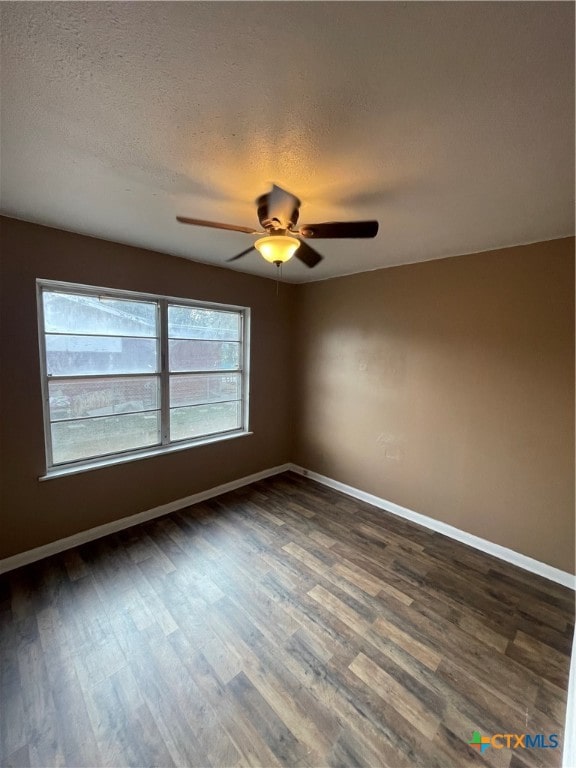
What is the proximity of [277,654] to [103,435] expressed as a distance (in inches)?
85.3

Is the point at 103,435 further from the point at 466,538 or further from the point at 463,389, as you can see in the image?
the point at 466,538

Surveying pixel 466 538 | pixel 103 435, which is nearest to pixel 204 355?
pixel 103 435

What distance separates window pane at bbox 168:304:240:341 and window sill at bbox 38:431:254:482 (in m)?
1.13

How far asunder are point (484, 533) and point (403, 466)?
0.83 meters

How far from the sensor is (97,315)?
8.57 ft

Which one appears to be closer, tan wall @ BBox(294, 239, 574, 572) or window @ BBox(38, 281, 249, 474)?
tan wall @ BBox(294, 239, 574, 572)

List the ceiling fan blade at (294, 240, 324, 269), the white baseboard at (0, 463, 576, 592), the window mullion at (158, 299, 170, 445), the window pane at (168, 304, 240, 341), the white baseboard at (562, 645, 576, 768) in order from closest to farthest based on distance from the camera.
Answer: the white baseboard at (562, 645, 576, 768) < the ceiling fan blade at (294, 240, 324, 269) < the white baseboard at (0, 463, 576, 592) < the window mullion at (158, 299, 170, 445) < the window pane at (168, 304, 240, 341)

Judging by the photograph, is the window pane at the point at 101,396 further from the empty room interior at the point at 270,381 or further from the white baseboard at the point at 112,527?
the white baseboard at the point at 112,527

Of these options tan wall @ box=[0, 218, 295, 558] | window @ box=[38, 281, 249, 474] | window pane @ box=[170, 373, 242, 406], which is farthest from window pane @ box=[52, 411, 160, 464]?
window pane @ box=[170, 373, 242, 406]

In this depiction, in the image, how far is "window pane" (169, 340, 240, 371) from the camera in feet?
10.2

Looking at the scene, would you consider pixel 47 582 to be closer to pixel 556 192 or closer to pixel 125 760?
pixel 125 760

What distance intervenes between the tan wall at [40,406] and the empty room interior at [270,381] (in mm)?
22

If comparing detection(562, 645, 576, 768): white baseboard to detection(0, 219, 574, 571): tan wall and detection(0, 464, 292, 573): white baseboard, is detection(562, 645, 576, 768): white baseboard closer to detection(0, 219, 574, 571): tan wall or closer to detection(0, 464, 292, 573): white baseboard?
detection(0, 219, 574, 571): tan wall

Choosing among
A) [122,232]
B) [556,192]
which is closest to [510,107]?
[556,192]
